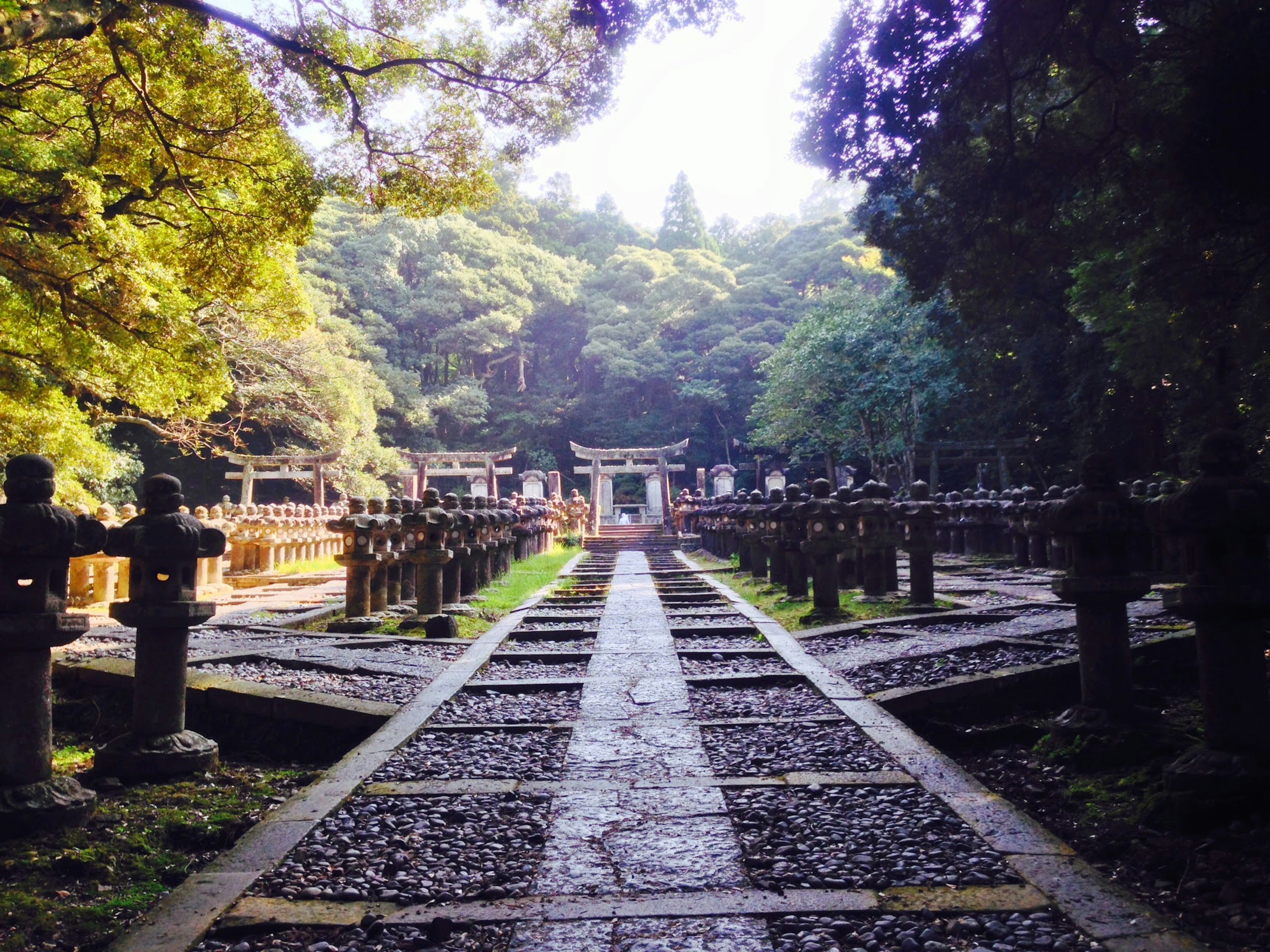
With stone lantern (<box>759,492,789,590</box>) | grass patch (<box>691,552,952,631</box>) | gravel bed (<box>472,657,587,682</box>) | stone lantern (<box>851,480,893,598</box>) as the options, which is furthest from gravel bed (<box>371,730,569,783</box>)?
stone lantern (<box>759,492,789,590</box>)

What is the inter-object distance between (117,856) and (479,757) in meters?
1.53

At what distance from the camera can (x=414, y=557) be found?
913 cm

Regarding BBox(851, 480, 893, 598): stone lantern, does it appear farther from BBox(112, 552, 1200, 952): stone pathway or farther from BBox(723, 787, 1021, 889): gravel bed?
BBox(723, 787, 1021, 889): gravel bed

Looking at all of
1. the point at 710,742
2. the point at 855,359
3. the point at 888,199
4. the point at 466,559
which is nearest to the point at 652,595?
the point at 466,559

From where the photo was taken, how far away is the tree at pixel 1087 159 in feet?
16.5

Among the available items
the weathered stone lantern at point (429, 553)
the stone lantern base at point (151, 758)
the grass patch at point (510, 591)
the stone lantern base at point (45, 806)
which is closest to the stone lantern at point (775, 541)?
the grass patch at point (510, 591)

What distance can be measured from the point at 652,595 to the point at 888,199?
1965 cm

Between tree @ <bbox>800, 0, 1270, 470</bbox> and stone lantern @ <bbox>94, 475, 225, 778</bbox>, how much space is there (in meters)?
5.88

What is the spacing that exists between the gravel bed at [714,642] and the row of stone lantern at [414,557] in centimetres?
222

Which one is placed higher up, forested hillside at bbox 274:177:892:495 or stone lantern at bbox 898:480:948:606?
forested hillside at bbox 274:177:892:495

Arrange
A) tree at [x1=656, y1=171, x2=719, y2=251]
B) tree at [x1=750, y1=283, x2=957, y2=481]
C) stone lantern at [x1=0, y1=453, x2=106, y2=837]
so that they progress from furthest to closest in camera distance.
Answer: tree at [x1=656, y1=171, x2=719, y2=251]
tree at [x1=750, y1=283, x2=957, y2=481]
stone lantern at [x1=0, y1=453, x2=106, y2=837]

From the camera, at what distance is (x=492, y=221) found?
46.9m

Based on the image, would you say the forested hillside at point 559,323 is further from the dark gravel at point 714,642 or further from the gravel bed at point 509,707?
the gravel bed at point 509,707

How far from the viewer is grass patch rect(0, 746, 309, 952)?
2.65 m
